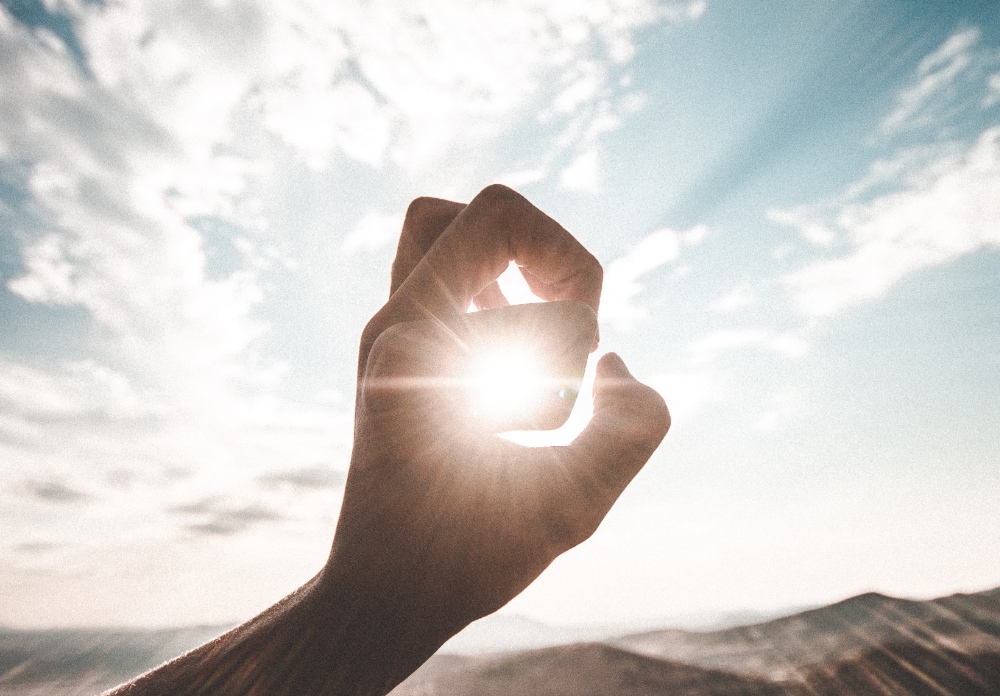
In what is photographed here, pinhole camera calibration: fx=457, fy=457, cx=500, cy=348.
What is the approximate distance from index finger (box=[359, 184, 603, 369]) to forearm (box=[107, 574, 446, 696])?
26.9 inches

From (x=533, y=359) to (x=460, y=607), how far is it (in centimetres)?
67

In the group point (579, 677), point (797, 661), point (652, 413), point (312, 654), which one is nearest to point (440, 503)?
point (312, 654)

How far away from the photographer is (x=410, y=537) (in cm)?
114

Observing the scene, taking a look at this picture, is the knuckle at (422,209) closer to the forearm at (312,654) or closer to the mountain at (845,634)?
the forearm at (312,654)

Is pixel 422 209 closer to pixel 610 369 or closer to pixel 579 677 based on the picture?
pixel 610 369

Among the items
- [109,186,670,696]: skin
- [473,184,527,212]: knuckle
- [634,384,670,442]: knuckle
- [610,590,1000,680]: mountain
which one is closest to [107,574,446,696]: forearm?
[109,186,670,696]: skin

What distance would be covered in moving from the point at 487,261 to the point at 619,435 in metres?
0.72

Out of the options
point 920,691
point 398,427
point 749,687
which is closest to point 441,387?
point 398,427

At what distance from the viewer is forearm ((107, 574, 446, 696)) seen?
1.07 meters

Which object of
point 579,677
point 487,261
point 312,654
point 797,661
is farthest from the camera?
point 579,677

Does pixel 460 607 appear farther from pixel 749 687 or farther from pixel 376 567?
pixel 749 687

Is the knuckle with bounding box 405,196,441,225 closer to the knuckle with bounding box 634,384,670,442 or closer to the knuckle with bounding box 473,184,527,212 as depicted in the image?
the knuckle with bounding box 473,184,527,212

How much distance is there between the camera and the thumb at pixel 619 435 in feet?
3.85

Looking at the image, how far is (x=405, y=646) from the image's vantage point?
1162 mm
